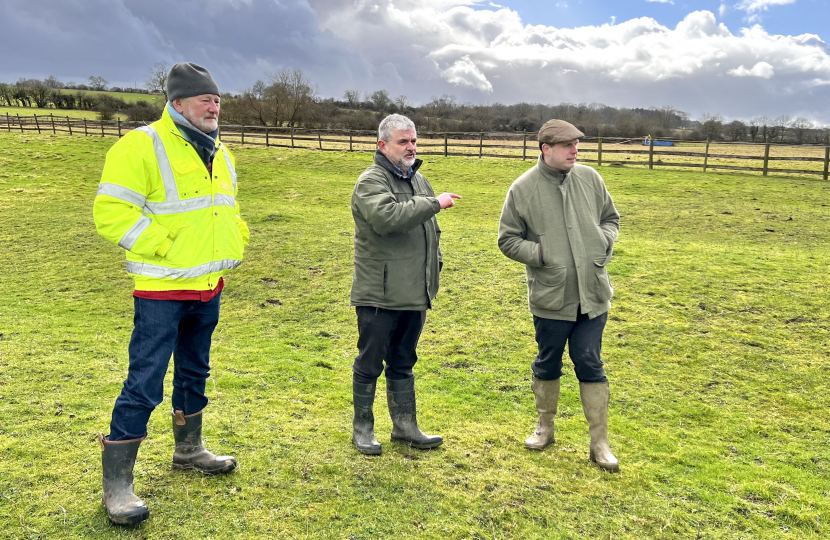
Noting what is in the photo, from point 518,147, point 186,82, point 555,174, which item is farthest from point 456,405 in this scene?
point 518,147

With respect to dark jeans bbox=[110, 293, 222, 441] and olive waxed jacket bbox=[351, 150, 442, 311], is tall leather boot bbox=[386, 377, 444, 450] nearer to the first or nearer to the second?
olive waxed jacket bbox=[351, 150, 442, 311]

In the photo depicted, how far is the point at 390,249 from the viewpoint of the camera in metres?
3.49

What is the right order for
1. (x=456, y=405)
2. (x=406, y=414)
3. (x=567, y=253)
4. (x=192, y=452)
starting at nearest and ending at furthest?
1. (x=192, y=452)
2. (x=567, y=253)
3. (x=406, y=414)
4. (x=456, y=405)

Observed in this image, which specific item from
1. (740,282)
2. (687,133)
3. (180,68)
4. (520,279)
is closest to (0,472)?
(180,68)

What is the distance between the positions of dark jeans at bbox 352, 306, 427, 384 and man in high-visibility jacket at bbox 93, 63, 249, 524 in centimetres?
93

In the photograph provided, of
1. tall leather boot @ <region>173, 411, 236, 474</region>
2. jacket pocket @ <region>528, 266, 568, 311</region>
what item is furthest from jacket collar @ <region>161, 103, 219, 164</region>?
jacket pocket @ <region>528, 266, 568, 311</region>

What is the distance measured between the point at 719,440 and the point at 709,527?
1.35 meters

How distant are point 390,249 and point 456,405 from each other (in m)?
1.91

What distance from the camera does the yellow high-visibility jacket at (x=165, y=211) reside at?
2760 mm

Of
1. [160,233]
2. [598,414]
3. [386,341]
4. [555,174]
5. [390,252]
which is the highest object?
[555,174]

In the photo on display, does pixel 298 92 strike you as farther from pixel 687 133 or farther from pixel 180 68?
pixel 180 68

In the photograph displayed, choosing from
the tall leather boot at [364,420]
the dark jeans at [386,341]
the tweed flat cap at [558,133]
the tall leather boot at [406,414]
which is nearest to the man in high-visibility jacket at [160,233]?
the dark jeans at [386,341]

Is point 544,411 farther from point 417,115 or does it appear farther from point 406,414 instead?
point 417,115

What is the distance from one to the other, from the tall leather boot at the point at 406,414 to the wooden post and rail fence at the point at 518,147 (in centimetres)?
1848
